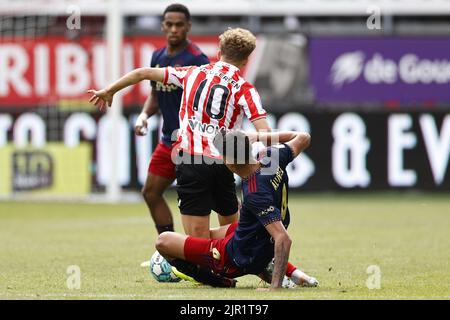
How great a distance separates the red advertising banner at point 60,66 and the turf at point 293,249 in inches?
77.7

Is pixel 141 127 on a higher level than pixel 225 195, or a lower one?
higher

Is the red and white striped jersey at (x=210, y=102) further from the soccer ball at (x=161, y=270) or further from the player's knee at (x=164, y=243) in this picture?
the soccer ball at (x=161, y=270)

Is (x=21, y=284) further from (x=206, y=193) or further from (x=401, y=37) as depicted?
(x=401, y=37)

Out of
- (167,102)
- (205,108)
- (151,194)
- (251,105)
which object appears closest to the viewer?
(251,105)

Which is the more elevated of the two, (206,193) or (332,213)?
(206,193)

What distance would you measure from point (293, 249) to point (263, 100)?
8.22m

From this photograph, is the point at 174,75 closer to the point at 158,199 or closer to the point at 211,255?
the point at 211,255

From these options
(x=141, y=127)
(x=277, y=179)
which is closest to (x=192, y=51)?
(x=141, y=127)

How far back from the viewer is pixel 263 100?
2022cm

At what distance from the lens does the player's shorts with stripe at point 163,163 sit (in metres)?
11.2

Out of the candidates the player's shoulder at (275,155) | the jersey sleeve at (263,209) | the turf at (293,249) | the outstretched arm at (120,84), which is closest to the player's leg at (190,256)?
the turf at (293,249)

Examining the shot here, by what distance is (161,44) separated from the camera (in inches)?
789
